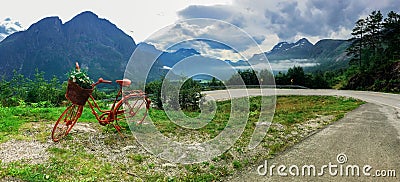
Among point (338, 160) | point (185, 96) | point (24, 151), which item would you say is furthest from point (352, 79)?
point (24, 151)

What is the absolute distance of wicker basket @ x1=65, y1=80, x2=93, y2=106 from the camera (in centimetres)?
692

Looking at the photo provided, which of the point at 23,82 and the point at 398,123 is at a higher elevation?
the point at 23,82

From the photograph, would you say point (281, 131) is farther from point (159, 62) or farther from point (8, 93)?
point (8, 93)

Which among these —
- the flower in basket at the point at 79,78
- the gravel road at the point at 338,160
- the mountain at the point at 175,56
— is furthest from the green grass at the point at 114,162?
the mountain at the point at 175,56

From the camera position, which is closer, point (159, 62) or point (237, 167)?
point (237, 167)

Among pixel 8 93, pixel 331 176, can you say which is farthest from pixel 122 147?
pixel 8 93

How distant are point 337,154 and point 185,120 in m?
5.67

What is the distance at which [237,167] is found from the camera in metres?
6.52

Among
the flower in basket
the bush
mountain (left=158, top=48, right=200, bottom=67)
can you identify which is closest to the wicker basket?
the flower in basket

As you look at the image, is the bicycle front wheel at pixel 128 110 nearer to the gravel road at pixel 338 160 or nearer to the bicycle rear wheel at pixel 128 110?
the bicycle rear wheel at pixel 128 110

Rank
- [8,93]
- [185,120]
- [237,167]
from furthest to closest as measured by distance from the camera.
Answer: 1. [8,93]
2. [185,120]
3. [237,167]

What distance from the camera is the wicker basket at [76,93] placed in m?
6.92

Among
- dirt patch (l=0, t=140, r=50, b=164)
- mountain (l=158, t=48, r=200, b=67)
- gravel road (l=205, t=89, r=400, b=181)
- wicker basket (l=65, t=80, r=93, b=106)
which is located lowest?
gravel road (l=205, t=89, r=400, b=181)

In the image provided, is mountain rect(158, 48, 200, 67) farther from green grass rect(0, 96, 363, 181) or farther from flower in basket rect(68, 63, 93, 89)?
green grass rect(0, 96, 363, 181)
